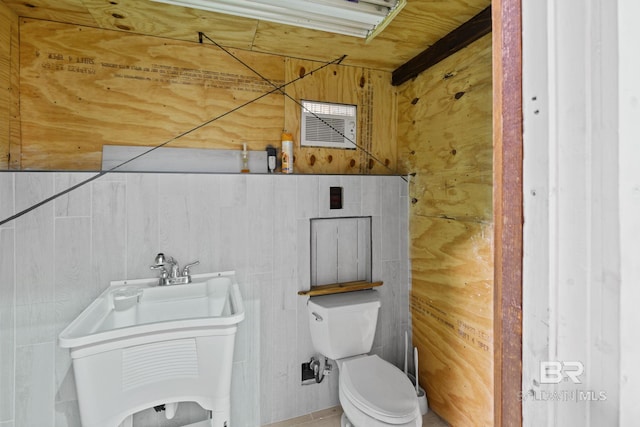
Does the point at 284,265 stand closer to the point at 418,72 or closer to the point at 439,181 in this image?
the point at 439,181

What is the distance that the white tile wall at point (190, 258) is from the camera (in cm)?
141

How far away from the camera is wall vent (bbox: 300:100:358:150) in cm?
197

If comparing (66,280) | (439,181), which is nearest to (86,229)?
(66,280)

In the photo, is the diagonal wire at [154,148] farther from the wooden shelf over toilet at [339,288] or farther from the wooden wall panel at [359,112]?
the wooden shelf over toilet at [339,288]

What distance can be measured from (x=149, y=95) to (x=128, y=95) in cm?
10

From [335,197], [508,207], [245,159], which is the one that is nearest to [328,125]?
[335,197]

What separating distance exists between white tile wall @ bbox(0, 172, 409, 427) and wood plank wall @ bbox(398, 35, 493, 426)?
7.1 inches

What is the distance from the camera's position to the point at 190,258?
164 centimetres

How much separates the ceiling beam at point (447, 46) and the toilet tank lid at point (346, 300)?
4.84 ft

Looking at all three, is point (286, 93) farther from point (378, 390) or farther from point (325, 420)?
point (325, 420)

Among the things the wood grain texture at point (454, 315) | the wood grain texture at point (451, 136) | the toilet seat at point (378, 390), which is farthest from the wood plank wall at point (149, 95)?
the toilet seat at point (378, 390)

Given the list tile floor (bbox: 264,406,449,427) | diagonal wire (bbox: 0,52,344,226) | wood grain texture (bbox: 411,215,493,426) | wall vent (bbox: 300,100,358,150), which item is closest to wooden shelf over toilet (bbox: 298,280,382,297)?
wood grain texture (bbox: 411,215,493,426)

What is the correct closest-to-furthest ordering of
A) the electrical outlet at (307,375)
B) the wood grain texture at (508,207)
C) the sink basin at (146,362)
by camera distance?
1. the wood grain texture at (508,207)
2. the sink basin at (146,362)
3. the electrical outlet at (307,375)

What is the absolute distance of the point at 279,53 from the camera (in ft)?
6.20
